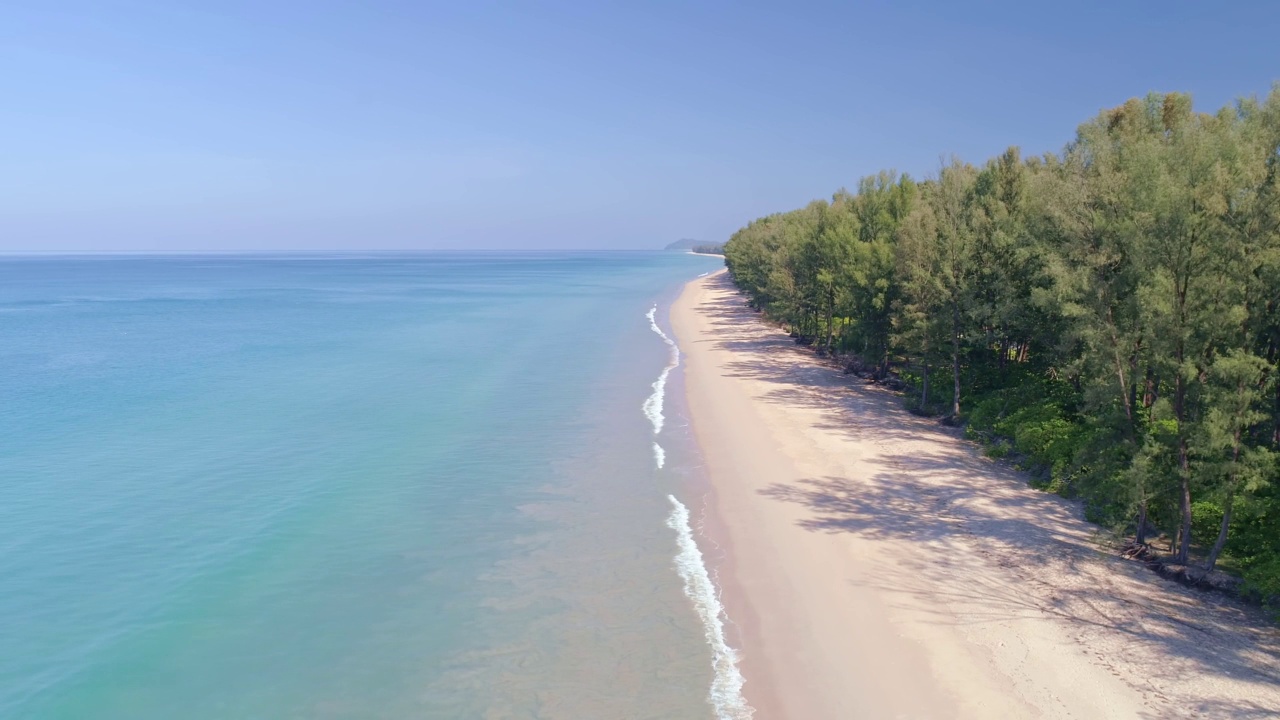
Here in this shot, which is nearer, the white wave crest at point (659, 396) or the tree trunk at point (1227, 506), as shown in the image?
the tree trunk at point (1227, 506)

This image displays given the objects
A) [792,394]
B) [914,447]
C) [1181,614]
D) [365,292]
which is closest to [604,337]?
[792,394]

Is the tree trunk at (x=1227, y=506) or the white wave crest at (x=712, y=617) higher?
the tree trunk at (x=1227, y=506)

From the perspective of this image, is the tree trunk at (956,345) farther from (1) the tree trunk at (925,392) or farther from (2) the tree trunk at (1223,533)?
(2) the tree trunk at (1223,533)

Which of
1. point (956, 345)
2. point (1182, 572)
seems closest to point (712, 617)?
point (1182, 572)

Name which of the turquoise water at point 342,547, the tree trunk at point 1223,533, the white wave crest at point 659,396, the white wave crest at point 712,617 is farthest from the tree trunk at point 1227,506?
the white wave crest at point 659,396

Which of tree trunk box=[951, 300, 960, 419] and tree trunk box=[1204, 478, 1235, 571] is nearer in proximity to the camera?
tree trunk box=[1204, 478, 1235, 571]

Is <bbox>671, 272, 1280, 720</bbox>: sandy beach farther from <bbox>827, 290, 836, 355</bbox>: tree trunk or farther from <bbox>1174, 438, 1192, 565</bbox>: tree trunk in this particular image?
<bbox>827, 290, 836, 355</bbox>: tree trunk

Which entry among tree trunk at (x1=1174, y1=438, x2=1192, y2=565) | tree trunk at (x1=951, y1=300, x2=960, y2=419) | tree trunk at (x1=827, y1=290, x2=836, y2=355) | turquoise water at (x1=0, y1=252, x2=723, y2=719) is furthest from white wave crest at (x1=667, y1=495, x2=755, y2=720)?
tree trunk at (x1=827, y1=290, x2=836, y2=355)
